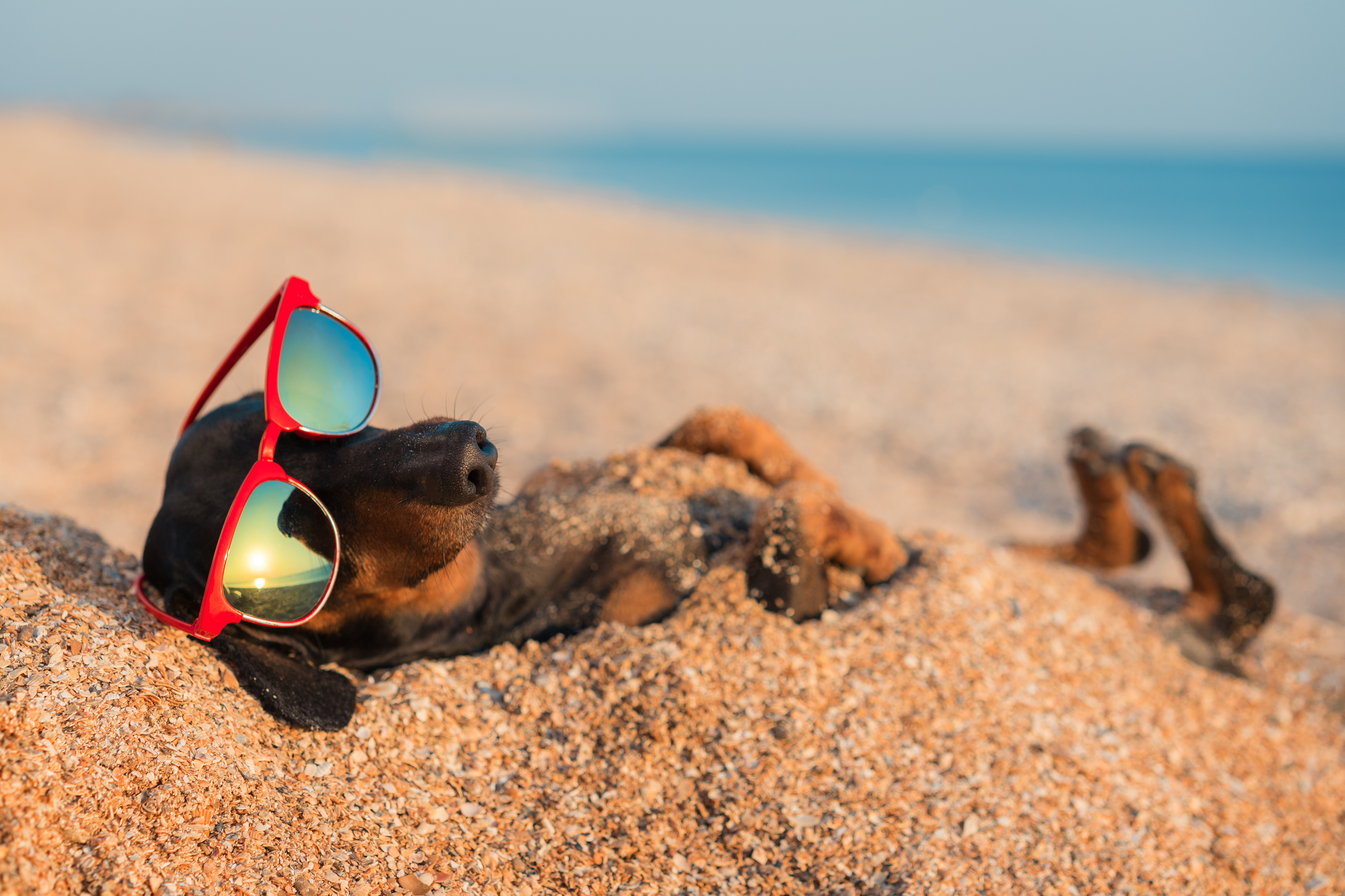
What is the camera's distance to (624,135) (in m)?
155

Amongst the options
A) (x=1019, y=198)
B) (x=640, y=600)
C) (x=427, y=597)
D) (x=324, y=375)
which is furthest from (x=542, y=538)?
(x=1019, y=198)

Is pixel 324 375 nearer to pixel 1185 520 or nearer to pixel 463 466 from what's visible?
pixel 463 466

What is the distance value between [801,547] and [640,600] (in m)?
0.55

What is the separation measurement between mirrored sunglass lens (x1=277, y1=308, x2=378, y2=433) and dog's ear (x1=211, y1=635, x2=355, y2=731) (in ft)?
1.85

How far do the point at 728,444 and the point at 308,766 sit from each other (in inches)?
79.5

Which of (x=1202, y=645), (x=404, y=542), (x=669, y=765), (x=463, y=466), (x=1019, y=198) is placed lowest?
(x=669, y=765)

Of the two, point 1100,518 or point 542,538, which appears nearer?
point 542,538

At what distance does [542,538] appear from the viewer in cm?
304

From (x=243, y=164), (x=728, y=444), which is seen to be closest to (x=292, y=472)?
(x=728, y=444)

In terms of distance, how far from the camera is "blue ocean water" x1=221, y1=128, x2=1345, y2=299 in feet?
75.9

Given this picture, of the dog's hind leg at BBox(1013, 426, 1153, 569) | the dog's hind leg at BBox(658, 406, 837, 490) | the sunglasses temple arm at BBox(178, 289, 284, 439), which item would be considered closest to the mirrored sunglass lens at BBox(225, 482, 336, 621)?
the sunglasses temple arm at BBox(178, 289, 284, 439)

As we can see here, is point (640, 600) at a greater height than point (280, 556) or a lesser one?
lesser

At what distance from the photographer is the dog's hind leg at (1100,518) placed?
3.97 meters

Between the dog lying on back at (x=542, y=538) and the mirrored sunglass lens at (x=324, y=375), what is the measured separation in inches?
2.7
